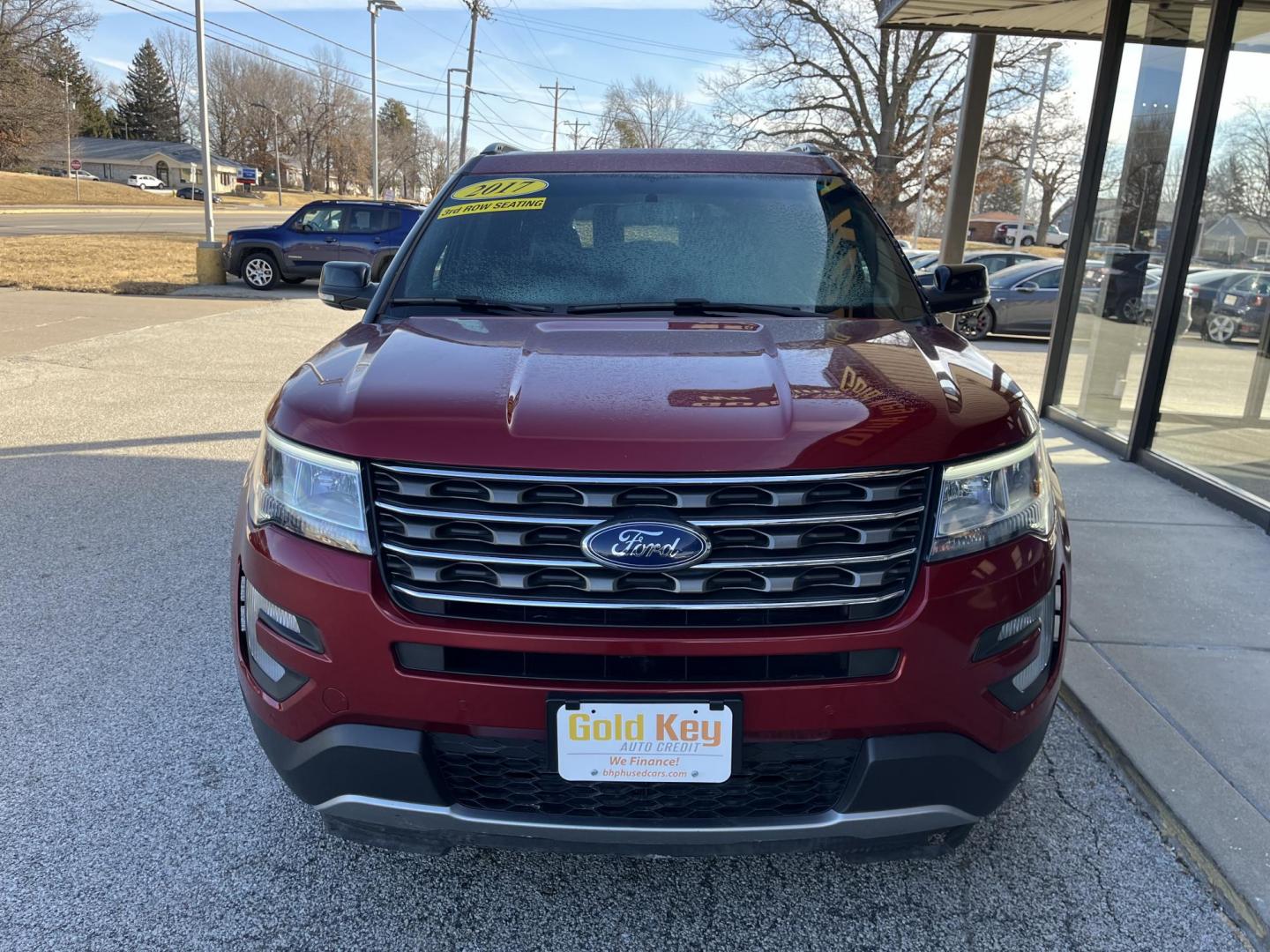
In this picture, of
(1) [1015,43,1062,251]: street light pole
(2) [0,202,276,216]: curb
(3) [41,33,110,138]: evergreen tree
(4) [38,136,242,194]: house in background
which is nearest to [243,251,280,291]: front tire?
(1) [1015,43,1062,251]: street light pole

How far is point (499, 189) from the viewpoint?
3.43 m

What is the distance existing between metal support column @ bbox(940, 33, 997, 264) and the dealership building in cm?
154

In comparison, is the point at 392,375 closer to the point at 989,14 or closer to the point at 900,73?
the point at 989,14

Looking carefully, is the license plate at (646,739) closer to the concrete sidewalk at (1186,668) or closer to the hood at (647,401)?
the hood at (647,401)

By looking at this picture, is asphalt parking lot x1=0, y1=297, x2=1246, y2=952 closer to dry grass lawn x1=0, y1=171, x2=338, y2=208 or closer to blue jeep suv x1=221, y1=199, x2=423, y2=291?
blue jeep suv x1=221, y1=199, x2=423, y2=291

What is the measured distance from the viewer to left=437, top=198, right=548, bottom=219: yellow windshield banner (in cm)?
331

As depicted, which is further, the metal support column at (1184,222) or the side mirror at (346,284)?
the metal support column at (1184,222)

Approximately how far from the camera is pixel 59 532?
4.73 metres

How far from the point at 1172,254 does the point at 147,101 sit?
126776 millimetres

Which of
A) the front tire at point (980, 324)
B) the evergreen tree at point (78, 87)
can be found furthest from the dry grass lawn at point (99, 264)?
the evergreen tree at point (78, 87)

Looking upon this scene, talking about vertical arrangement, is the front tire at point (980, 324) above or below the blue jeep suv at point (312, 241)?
below

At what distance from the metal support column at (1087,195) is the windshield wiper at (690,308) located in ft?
20.2

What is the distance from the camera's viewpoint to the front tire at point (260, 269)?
17.7m

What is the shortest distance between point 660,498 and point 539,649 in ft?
1.24
